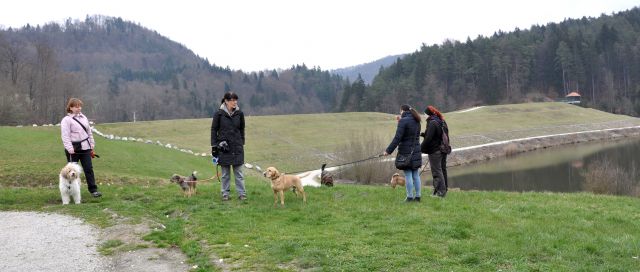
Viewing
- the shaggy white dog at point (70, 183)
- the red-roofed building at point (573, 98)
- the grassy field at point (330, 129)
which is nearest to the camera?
the shaggy white dog at point (70, 183)

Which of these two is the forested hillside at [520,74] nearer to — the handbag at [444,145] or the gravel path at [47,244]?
the handbag at [444,145]

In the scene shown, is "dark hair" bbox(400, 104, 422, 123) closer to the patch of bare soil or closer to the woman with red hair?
the woman with red hair

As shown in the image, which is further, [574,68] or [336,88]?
[336,88]

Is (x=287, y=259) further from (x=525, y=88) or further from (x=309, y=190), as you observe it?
(x=525, y=88)

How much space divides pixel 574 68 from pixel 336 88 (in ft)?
296

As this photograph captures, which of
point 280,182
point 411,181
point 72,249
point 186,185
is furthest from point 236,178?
point 72,249

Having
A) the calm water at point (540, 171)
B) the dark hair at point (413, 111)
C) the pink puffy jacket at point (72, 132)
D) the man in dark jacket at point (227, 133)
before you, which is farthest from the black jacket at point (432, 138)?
the calm water at point (540, 171)

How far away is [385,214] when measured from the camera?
10.1 m

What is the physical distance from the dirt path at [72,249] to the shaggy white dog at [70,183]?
5.08 ft

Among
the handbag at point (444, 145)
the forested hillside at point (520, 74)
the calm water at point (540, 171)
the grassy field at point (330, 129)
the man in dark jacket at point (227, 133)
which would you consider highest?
the forested hillside at point (520, 74)

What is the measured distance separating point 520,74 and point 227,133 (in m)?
117

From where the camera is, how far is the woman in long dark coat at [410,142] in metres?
11.3

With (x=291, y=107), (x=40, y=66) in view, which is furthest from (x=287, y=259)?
(x=291, y=107)

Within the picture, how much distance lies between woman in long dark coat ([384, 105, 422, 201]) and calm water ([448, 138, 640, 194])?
58.1 ft
